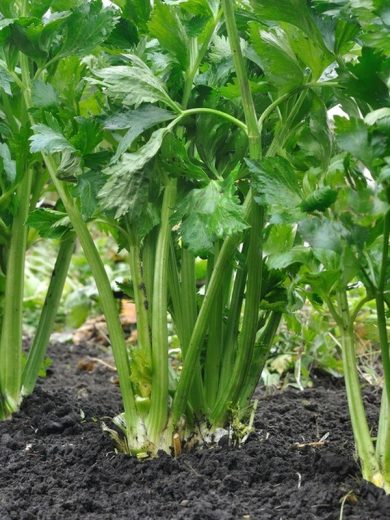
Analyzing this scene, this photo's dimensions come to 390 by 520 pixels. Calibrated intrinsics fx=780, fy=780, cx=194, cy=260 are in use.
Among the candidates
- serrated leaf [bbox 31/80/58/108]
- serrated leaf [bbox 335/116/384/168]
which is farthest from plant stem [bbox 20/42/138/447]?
serrated leaf [bbox 335/116/384/168]

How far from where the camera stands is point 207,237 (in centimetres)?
126

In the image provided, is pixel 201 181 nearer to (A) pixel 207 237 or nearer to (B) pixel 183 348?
(A) pixel 207 237

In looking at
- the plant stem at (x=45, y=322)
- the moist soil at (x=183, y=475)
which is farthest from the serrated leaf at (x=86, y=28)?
the moist soil at (x=183, y=475)

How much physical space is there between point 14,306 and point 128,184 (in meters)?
0.61

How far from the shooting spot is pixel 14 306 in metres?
1.76

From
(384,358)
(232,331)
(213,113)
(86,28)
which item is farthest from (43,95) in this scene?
(384,358)

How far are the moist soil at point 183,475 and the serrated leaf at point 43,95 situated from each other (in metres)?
0.66

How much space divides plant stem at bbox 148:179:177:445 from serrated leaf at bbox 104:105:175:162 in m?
0.17

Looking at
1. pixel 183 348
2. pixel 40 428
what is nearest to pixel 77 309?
pixel 40 428

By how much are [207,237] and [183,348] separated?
312mm

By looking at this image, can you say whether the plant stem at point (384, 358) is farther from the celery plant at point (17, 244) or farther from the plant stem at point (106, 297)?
the celery plant at point (17, 244)

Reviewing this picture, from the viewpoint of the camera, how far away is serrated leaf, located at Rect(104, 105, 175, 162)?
4.34ft

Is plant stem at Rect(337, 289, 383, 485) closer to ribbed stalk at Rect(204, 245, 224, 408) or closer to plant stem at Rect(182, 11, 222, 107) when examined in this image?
ribbed stalk at Rect(204, 245, 224, 408)

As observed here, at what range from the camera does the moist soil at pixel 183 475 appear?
121 cm
